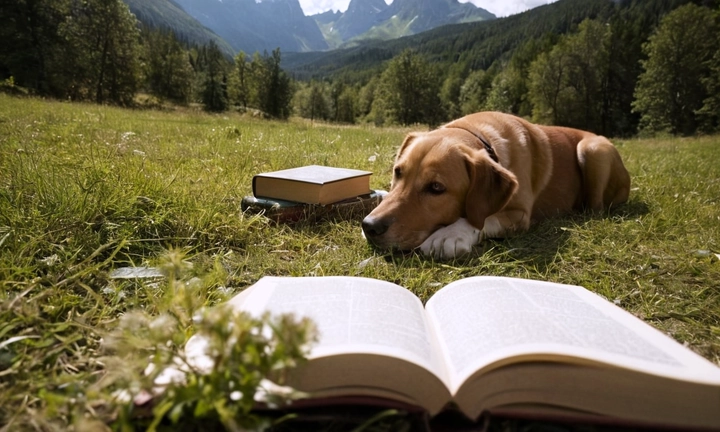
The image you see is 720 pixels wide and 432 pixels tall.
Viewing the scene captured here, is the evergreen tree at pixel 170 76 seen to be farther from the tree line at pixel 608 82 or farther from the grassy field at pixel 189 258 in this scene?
the grassy field at pixel 189 258

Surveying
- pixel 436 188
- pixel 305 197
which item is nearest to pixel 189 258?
pixel 305 197

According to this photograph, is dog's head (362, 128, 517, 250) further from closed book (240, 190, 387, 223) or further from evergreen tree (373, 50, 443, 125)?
evergreen tree (373, 50, 443, 125)

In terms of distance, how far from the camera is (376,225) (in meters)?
2.72

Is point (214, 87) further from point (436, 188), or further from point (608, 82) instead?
point (436, 188)

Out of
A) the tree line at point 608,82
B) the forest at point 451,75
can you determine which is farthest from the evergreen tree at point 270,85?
the tree line at point 608,82

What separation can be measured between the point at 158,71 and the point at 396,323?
69.3 meters

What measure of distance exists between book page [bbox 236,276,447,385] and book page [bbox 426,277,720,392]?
0.30 ft

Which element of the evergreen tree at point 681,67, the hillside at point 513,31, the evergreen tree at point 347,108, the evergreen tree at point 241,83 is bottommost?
the evergreen tree at point 347,108

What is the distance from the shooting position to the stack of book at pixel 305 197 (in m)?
3.21

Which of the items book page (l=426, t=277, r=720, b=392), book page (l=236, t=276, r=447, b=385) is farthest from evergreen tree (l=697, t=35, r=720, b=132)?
book page (l=236, t=276, r=447, b=385)

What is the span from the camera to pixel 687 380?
104 cm

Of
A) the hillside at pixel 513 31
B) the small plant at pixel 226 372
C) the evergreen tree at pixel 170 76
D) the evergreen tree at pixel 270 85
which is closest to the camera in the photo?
the small plant at pixel 226 372

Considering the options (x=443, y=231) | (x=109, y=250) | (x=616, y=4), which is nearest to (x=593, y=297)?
(x=443, y=231)

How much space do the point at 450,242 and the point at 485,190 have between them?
55cm
